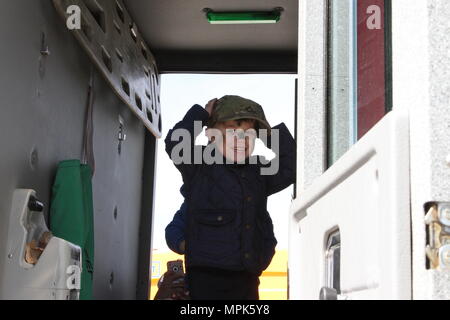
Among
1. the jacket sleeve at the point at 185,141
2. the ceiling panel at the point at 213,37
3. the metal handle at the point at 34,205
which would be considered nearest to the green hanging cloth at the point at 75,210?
the metal handle at the point at 34,205

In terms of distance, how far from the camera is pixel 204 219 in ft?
10.2

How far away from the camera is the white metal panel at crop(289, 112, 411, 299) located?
728mm

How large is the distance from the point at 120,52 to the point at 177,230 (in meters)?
0.88

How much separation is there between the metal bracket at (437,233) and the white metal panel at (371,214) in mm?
38

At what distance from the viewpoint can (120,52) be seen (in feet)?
11.5

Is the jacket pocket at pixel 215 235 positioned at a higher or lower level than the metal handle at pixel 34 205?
higher

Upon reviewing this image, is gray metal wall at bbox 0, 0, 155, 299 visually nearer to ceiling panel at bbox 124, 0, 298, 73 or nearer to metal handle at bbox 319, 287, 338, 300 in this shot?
ceiling panel at bbox 124, 0, 298, 73

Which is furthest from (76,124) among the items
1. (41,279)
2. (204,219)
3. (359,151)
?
(359,151)

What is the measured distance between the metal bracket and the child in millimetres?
2342

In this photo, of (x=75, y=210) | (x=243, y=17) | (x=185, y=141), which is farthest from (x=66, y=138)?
(x=243, y=17)

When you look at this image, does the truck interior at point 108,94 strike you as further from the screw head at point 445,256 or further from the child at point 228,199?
the screw head at point 445,256

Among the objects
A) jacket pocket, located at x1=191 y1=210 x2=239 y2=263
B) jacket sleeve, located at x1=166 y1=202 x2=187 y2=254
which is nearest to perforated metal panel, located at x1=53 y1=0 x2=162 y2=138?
jacket sleeve, located at x1=166 y1=202 x2=187 y2=254

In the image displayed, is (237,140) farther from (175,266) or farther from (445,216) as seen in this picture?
(445,216)

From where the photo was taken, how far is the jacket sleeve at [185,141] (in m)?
3.29
